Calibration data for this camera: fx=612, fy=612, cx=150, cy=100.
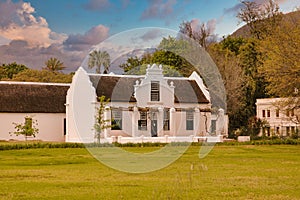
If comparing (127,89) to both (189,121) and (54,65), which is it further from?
(54,65)

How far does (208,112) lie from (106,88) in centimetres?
943

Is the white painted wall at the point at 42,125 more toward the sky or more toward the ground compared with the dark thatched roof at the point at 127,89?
more toward the ground

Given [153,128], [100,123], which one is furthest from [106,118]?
[153,128]

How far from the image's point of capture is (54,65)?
88.2 meters

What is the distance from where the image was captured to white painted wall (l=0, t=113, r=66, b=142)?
4766 centimetres

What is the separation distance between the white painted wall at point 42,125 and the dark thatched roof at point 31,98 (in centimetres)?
34

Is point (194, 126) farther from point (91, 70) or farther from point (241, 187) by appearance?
point (241, 187)

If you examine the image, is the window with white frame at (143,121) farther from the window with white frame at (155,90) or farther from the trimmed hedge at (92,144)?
the trimmed hedge at (92,144)

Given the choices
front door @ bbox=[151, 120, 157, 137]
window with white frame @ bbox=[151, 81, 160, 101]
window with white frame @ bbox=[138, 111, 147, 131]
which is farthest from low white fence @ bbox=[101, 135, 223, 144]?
window with white frame @ bbox=[151, 81, 160, 101]

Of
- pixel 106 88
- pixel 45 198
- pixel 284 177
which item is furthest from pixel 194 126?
pixel 45 198

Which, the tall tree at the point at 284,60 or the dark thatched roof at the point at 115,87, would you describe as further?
the dark thatched roof at the point at 115,87

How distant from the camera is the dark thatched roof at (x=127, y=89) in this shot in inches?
1897

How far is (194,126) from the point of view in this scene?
168ft

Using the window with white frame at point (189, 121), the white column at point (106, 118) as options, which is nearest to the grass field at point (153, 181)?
the white column at point (106, 118)
